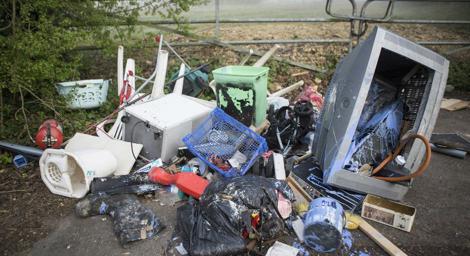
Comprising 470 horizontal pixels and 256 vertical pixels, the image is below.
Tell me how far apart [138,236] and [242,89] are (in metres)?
1.92

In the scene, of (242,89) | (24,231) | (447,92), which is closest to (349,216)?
(242,89)

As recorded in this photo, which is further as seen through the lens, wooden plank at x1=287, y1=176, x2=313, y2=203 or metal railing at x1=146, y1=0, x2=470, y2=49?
metal railing at x1=146, y1=0, x2=470, y2=49

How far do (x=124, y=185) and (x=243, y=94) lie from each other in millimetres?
1613

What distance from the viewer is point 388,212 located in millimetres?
2754

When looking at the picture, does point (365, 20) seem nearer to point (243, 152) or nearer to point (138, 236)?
point (243, 152)

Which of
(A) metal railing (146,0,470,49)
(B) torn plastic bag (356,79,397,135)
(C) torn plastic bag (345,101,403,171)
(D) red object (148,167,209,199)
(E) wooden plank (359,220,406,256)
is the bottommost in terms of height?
(E) wooden plank (359,220,406,256)

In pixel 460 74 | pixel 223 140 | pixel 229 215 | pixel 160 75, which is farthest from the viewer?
pixel 460 74

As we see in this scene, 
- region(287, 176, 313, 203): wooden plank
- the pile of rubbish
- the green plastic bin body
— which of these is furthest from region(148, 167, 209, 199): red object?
the green plastic bin body

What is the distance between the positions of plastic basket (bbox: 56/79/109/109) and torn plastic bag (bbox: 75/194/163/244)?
5.95 feet

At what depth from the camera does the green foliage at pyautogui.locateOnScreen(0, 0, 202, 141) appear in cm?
374

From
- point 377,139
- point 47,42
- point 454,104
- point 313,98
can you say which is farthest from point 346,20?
point 47,42

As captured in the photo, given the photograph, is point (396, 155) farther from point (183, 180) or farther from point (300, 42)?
point (300, 42)

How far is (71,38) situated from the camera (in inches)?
159

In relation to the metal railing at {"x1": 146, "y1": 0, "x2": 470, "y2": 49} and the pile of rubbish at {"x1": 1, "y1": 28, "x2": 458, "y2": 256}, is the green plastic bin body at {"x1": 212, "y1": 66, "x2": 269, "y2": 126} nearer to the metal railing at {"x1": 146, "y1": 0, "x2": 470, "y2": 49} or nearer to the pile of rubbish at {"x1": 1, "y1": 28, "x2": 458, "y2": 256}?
the pile of rubbish at {"x1": 1, "y1": 28, "x2": 458, "y2": 256}
